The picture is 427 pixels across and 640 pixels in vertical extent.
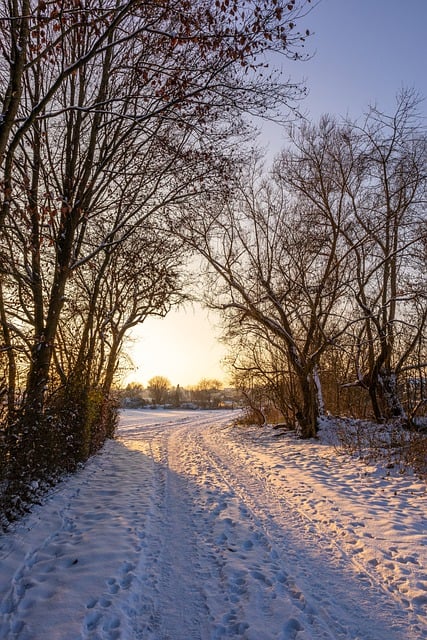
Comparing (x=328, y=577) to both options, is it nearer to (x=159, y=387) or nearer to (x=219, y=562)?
(x=219, y=562)

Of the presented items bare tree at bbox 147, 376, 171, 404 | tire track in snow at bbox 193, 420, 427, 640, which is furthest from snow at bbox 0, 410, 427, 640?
bare tree at bbox 147, 376, 171, 404

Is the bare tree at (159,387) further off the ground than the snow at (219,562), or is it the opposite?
the bare tree at (159,387)

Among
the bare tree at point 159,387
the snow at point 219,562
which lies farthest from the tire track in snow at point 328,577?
the bare tree at point 159,387

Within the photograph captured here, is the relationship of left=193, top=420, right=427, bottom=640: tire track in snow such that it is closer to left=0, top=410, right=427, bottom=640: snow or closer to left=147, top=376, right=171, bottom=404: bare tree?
left=0, top=410, right=427, bottom=640: snow

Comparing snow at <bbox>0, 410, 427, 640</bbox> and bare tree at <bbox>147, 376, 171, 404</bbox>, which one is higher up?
bare tree at <bbox>147, 376, 171, 404</bbox>

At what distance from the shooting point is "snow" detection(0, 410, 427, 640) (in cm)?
304

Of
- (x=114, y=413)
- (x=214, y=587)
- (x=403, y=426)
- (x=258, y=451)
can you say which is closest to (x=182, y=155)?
(x=214, y=587)

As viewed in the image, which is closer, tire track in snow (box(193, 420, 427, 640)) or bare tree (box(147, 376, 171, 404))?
tire track in snow (box(193, 420, 427, 640))

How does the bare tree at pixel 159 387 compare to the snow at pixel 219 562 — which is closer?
the snow at pixel 219 562

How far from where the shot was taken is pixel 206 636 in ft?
9.46

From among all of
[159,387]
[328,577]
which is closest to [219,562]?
[328,577]

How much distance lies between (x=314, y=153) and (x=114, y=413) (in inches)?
517

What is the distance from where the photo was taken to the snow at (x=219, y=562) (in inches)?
120

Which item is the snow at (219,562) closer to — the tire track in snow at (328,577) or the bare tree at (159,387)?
the tire track in snow at (328,577)
